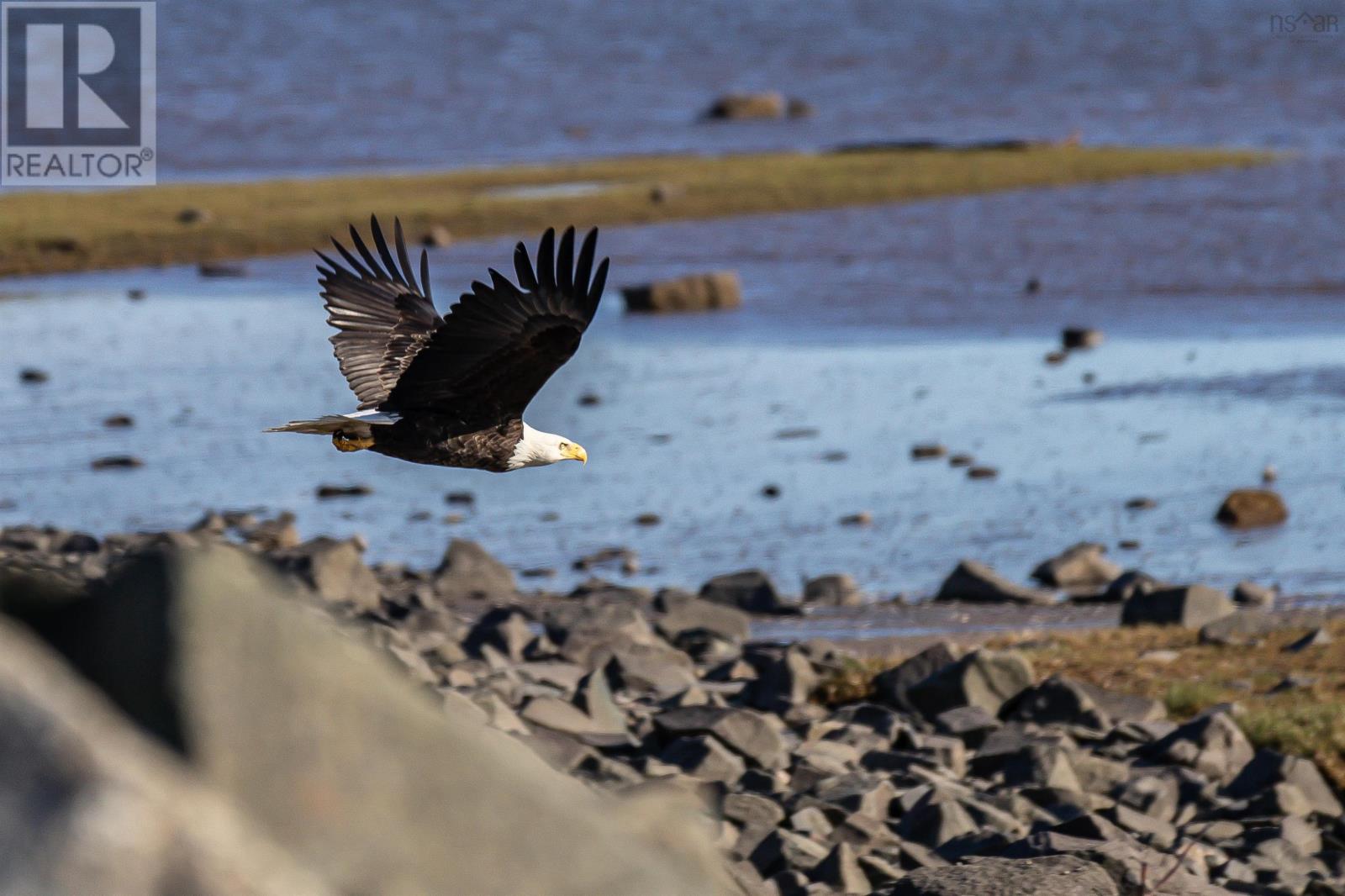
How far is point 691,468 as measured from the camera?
14.5 m

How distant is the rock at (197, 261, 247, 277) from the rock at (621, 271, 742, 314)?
534cm

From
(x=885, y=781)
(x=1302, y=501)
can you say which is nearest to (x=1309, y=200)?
(x=1302, y=501)

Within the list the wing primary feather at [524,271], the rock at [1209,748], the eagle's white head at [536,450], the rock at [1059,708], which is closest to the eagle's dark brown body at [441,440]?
the eagle's white head at [536,450]

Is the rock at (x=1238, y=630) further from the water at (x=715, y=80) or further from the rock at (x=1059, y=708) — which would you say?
Answer: the water at (x=715, y=80)

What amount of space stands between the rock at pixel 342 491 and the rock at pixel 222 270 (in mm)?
9053

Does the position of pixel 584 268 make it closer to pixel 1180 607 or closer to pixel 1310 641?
pixel 1310 641

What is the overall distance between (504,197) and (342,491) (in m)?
13.1

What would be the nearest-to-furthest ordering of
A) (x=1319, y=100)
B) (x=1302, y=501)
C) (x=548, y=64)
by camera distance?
(x=1302, y=501) → (x=1319, y=100) → (x=548, y=64)

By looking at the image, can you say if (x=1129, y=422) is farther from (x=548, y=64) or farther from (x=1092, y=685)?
(x=548, y=64)

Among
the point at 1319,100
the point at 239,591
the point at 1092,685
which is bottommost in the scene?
the point at 1092,685

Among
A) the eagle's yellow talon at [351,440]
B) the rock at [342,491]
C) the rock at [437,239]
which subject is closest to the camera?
the eagle's yellow talon at [351,440]

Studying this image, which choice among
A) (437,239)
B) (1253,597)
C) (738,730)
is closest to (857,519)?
(1253,597)

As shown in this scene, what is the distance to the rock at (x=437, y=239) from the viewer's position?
78.0 feet

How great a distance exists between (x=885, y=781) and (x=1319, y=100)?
30.9 m
